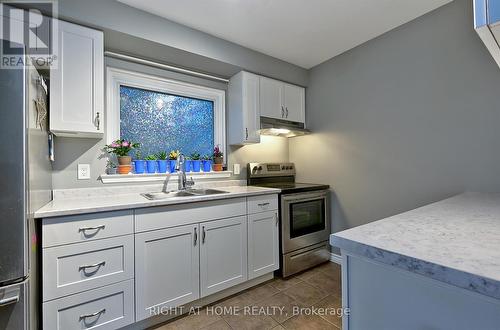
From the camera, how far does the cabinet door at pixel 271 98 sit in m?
2.64

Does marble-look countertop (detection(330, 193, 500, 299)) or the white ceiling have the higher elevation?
the white ceiling

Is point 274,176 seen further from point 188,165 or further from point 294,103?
point 188,165

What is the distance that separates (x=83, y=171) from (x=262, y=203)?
1.58m

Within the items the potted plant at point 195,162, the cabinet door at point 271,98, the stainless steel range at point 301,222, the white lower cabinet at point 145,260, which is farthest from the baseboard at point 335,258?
the potted plant at point 195,162

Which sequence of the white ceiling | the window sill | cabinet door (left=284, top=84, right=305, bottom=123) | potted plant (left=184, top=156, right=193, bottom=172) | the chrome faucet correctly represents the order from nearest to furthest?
the white ceiling < the window sill < the chrome faucet < potted plant (left=184, top=156, right=193, bottom=172) < cabinet door (left=284, top=84, right=305, bottom=123)

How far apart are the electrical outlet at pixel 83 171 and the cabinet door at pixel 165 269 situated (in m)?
0.80

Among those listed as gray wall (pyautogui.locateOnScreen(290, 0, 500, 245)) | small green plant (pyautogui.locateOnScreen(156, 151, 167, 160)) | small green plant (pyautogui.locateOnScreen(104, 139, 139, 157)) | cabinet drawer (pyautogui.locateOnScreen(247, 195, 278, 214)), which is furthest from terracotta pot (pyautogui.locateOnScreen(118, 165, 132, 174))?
gray wall (pyautogui.locateOnScreen(290, 0, 500, 245))

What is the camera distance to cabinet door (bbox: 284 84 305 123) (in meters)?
2.86

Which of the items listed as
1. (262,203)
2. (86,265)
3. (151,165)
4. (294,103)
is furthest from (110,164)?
(294,103)

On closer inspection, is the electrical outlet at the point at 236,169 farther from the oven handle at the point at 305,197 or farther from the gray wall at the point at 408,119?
the gray wall at the point at 408,119

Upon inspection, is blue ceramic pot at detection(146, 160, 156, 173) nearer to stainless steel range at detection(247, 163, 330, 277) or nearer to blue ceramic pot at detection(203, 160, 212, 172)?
blue ceramic pot at detection(203, 160, 212, 172)

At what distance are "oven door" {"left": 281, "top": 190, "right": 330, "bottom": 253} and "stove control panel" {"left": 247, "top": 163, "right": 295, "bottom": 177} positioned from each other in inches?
23.9

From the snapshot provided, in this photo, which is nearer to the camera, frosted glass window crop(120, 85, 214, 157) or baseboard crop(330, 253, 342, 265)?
frosted glass window crop(120, 85, 214, 157)

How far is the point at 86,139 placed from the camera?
74.8 inches
